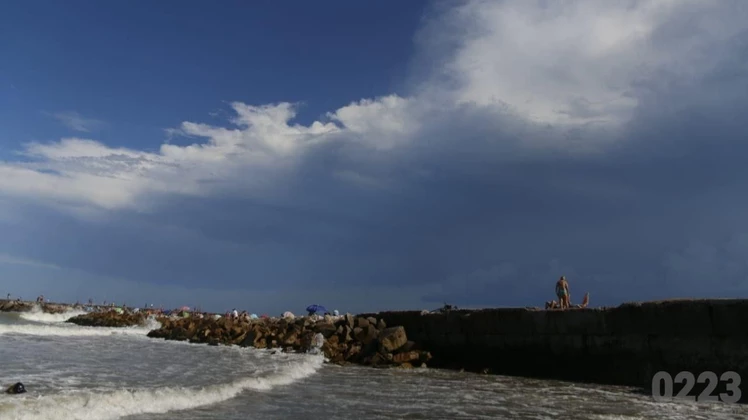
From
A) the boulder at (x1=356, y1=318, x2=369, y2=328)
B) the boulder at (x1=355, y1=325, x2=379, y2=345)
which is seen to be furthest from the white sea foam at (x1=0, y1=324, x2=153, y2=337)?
the boulder at (x1=355, y1=325, x2=379, y2=345)

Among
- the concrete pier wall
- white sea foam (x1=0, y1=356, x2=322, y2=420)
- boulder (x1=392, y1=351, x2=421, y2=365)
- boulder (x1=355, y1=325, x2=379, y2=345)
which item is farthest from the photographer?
boulder (x1=355, y1=325, x2=379, y2=345)

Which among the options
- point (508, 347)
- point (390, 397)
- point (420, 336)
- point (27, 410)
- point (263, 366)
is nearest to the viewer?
point (27, 410)

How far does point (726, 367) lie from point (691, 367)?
0.79 meters

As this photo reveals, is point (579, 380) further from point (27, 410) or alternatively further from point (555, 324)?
point (27, 410)

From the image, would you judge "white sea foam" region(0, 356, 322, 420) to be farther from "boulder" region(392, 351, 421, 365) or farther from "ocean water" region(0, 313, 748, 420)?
"boulder" region(392, 351, 421, 365)

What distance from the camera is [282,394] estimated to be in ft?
39.4

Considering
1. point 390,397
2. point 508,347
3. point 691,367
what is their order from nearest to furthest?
point 390,397 → point 691,367 → point 508,347

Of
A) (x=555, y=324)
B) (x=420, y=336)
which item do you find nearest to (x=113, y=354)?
(x=420, y=336)

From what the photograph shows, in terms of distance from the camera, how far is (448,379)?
16281 mm

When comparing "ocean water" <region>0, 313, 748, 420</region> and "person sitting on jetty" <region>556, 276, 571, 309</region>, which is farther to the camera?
"person sitting on jetty" <region>556, 276, 571, 309</region>
